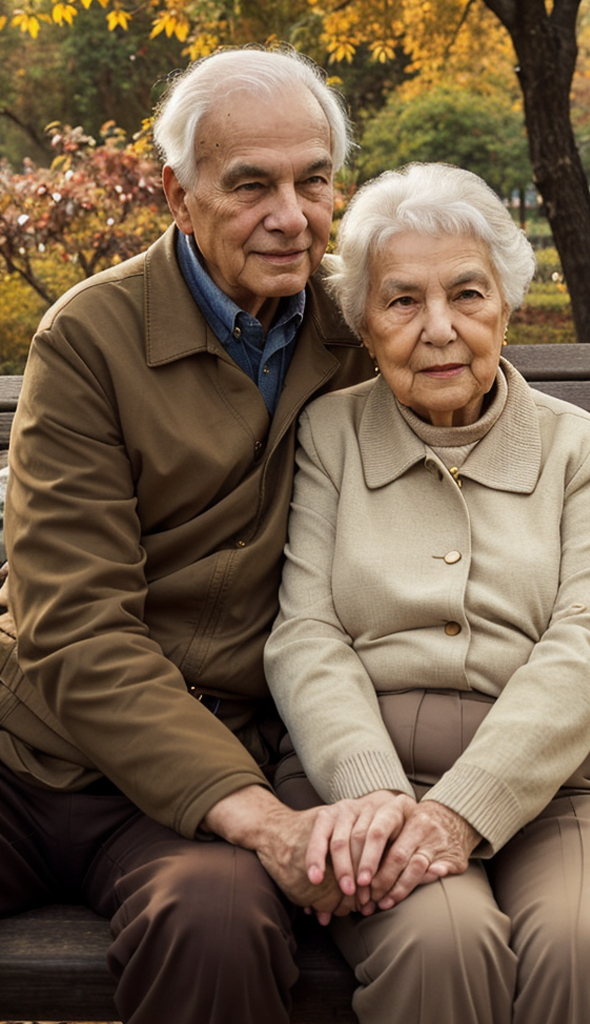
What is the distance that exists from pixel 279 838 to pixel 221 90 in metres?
1.46

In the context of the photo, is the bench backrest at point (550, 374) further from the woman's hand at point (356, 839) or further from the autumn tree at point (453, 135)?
the autumn tree at point (453, 135)

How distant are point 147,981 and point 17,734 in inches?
24.3

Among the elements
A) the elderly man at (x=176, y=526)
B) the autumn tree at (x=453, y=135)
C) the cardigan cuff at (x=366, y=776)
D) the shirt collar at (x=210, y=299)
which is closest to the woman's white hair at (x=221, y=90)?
the elderly man at (x=176, y=526)

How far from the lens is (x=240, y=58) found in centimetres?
248

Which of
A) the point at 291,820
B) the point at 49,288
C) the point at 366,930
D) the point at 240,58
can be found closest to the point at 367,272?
the point at 240,58

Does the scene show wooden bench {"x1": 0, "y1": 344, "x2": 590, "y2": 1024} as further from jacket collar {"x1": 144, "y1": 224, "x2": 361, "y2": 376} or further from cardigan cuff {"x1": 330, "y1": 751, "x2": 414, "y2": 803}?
jacket collar {"x1": 144, "y1": 224, "x2": 361, "y2": 376}

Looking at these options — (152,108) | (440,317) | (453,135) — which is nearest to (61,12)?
(152,108)

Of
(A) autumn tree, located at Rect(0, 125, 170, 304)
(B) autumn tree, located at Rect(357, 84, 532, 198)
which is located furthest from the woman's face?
(B) autumn tree, located at Rect(357, 84, 532, 198)

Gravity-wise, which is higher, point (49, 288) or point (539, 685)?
point (539, 685)

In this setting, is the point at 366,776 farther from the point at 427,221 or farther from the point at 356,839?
the point at 427,221

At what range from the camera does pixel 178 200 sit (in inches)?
103

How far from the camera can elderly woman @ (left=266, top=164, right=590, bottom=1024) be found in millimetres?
1931

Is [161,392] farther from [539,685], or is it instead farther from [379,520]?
[539,685]

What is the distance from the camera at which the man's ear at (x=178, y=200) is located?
8.50 ft
